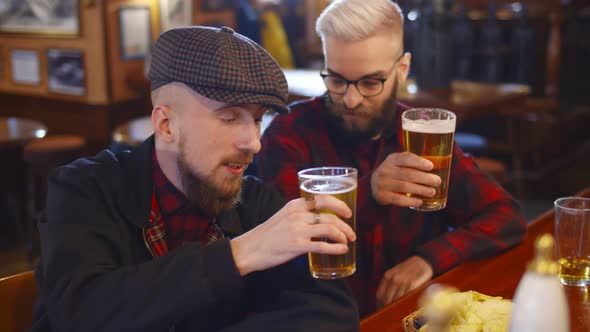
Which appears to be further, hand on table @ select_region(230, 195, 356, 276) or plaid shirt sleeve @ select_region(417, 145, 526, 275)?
plaid shirt sleeve @ select_region(417, 145, 526, 275)

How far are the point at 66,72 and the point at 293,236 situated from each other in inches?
206

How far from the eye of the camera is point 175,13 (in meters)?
6.01

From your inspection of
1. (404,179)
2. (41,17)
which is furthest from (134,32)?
(404,179)

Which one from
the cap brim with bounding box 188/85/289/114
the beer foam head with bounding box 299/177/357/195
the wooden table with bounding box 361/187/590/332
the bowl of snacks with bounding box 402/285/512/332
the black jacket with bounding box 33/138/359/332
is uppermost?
the cap brim with bounding box 188/85/289/114

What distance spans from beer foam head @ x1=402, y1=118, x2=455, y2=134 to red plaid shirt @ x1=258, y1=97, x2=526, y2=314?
0.43m

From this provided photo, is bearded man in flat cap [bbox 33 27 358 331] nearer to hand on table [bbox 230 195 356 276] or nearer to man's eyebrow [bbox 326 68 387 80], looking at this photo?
hand on table [bbox 230 195 356 276]

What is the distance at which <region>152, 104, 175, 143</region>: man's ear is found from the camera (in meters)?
1.37

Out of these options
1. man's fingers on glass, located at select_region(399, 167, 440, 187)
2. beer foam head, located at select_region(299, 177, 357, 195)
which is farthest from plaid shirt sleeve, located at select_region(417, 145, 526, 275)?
beer foam head, located at select_region(299, 177, 357, 195)

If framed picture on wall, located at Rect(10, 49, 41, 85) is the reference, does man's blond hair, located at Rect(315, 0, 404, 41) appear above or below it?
above

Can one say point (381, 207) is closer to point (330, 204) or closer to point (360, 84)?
point (360, 84)

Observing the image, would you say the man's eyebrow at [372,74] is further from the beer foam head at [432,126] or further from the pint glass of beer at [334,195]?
the pint glass of beer at [334,195]

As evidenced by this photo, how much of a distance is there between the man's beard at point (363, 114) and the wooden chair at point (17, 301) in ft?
3.10

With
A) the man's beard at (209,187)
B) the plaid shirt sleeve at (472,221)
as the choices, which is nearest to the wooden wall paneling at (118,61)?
the plaid shirt sleeve at (472,221)

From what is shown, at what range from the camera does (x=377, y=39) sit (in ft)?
6.20
